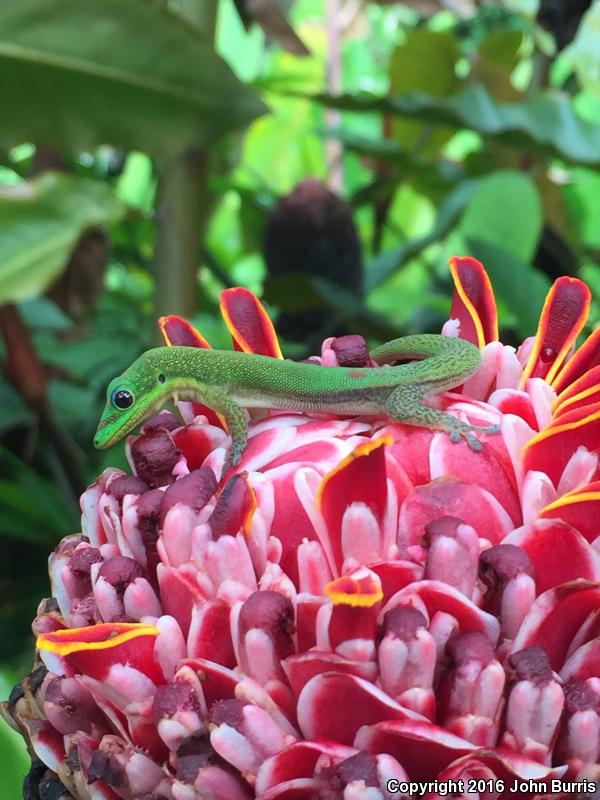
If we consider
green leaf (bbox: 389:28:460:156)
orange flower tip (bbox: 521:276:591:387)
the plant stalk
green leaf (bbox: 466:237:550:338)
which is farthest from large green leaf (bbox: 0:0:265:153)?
green leaf (bbox: 389:28:460:156)

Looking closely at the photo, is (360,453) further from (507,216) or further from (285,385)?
(507,216)

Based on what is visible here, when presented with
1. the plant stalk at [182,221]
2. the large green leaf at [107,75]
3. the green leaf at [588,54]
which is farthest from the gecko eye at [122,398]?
the green leaf at [588,54]

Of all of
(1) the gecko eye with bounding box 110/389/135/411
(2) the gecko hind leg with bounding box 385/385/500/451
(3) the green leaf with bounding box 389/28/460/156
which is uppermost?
(3) the green leaf with bounding box 389/28/460/156

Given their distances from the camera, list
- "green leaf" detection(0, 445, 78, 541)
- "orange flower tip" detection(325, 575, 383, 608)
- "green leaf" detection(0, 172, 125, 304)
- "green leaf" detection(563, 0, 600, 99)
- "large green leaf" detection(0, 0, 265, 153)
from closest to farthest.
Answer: "orange flower tip" detection(325, 575, 383, 608)
"green leaf" detection(0, 172, 125, 304)
"large green leaf" detection(0, 0, 265, 153)
"green leaf" detection(0, 445, 78, 541)
"green leaf" detection(563, 0, 600, 99)

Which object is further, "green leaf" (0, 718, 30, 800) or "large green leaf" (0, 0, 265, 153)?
"large green leaf" (0, 0, 265, 153)

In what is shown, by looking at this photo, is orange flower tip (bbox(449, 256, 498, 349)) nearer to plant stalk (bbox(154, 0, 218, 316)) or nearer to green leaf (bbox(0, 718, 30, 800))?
green leaf (bbox(0, 718, 30, 800))

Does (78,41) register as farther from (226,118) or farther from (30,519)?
(30,519)
